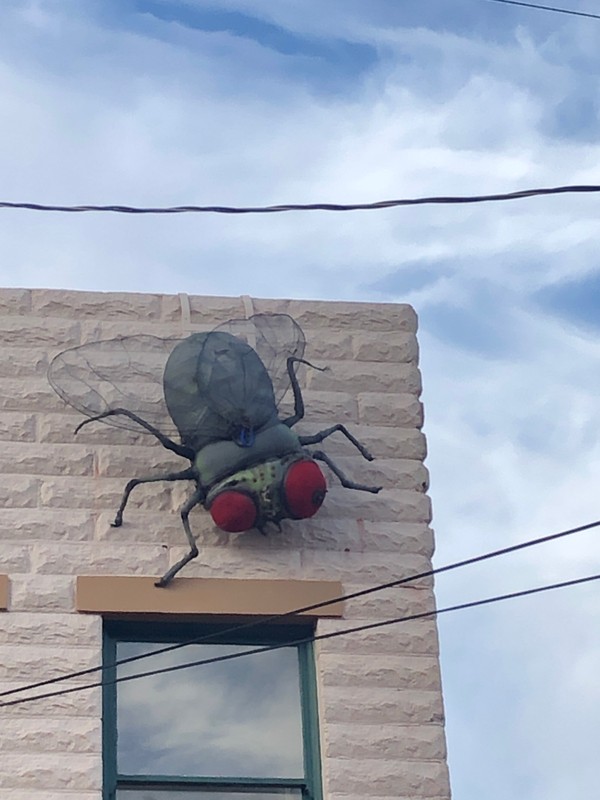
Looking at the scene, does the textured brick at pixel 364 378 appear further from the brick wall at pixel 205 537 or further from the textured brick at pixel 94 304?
the textured brick at pixel 94 304

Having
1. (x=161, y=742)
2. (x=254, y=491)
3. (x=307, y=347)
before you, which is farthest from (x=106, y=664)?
(x=307, y=347)

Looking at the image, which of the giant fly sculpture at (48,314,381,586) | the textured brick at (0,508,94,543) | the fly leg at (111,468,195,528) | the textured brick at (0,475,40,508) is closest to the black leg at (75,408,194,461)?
the giant fly sculpture at (48,314,381,586)

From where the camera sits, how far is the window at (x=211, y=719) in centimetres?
948

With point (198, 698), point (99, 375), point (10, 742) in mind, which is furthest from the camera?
point (99, 375)

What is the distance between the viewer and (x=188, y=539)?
996 cm

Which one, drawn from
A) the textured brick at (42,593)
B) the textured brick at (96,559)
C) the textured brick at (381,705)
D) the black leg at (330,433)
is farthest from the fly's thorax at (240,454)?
the textured brick at (381,705)

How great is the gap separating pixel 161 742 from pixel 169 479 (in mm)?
1360

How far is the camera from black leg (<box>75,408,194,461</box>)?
10.2 m

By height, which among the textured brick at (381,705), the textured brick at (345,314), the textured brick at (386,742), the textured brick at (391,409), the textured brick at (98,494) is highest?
the textured brick at (345,314)

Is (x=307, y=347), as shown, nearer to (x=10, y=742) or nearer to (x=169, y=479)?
(x=169, y=479)

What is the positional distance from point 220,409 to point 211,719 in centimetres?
157

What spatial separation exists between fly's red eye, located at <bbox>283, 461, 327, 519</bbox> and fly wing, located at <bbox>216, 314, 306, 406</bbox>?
0.62 m

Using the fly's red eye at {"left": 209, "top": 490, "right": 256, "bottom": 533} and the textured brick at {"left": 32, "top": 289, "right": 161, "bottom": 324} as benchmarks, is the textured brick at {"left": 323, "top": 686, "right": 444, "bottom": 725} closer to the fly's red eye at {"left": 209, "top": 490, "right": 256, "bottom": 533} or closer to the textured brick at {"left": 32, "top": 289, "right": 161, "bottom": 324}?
the fly's red eye at {"left": 209, "top": 490, "right": 256, "bottom": 533}

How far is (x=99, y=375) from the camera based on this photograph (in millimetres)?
10578
